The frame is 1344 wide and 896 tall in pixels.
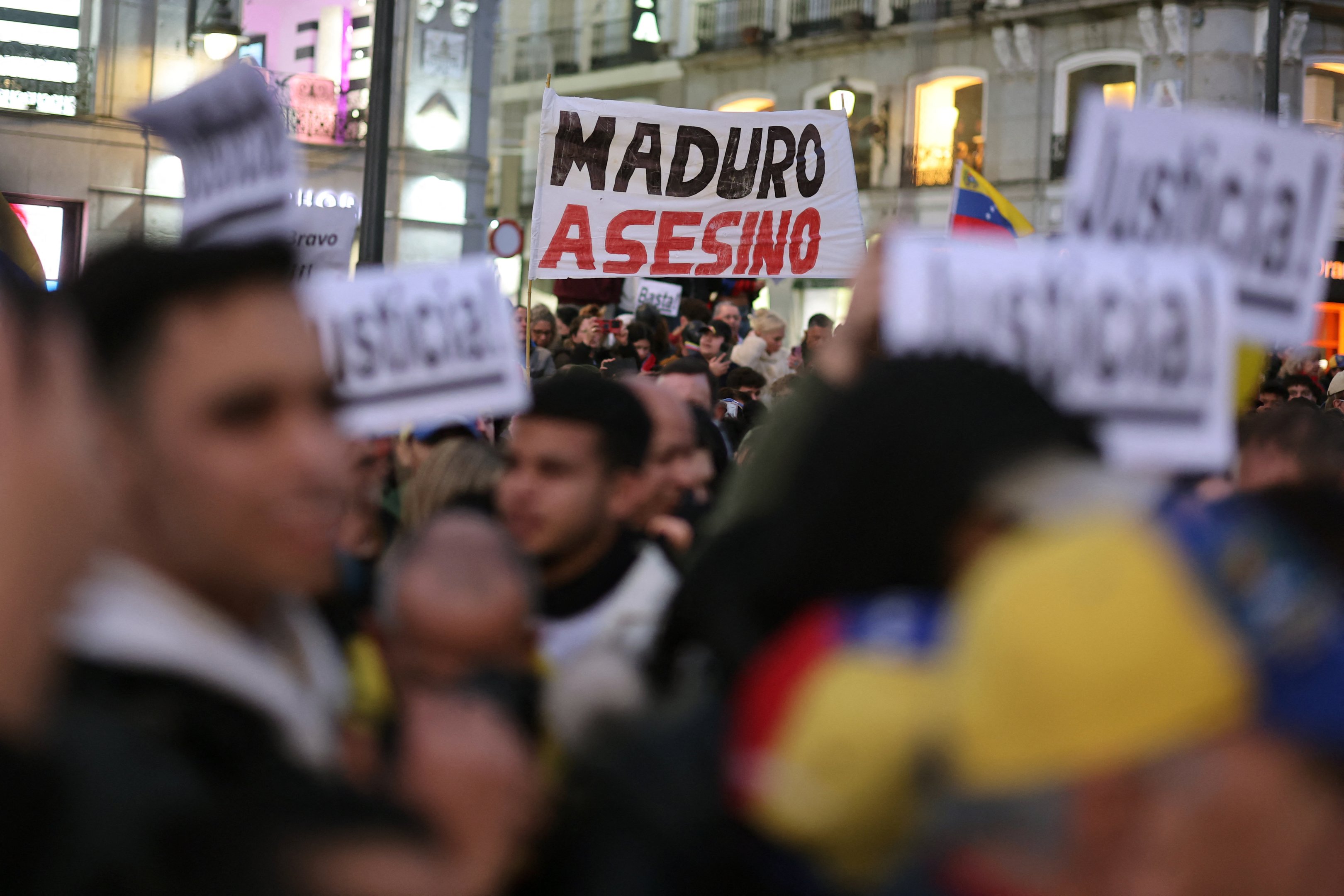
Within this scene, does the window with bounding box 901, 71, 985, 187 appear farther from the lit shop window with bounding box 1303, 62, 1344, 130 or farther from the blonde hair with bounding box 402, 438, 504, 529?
the blonde hair with bounding box 402, 438, 504, 529

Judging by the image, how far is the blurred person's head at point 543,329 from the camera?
11.5 meters

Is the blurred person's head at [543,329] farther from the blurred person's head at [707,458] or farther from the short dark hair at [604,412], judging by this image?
the short dark hair at [604,412]

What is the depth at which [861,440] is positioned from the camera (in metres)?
1.42

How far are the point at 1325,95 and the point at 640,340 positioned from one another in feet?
73.0

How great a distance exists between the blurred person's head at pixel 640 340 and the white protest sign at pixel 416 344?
7.88 metres

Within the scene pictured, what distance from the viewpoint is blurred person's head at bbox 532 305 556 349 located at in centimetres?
1150

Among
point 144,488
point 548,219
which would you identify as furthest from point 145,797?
point 548,219

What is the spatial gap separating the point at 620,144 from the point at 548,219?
59 cm

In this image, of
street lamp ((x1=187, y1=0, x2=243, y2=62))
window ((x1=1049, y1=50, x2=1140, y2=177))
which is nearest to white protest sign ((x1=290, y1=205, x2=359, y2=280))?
street lamp ((x1=187, y1=0, x2=243, y2=62))

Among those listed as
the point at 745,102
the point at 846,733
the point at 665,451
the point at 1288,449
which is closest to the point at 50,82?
the point at 745,102

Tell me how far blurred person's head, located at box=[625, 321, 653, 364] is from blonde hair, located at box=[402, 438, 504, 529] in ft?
23.4

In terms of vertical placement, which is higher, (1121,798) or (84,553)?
(84,553)

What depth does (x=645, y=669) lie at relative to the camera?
6.75 feet

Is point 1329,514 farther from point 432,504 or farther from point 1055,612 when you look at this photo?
point 432,504
